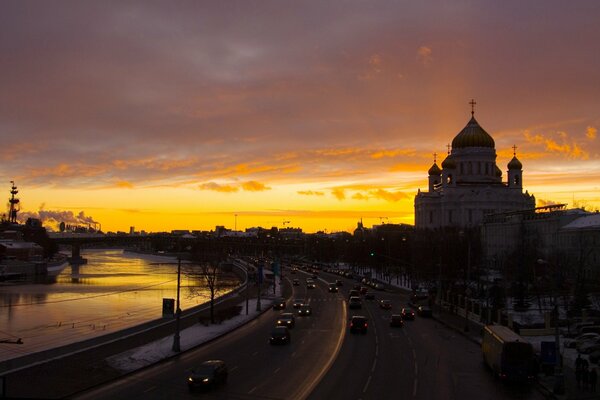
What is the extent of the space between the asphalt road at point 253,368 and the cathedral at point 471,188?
308ft

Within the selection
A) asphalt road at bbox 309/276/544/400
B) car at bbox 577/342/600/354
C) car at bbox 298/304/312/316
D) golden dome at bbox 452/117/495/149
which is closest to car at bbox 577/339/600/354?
car at bbox 577/342/600/354

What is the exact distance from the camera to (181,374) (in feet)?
96.1

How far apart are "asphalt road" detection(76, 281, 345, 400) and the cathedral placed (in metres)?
94.0

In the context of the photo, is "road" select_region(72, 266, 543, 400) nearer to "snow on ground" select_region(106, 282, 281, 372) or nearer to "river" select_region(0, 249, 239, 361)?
"snow on ground" select_region(106, 282, 281, 372)

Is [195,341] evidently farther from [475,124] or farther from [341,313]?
[475,124]

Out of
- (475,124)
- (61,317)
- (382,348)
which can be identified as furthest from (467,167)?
(382,348)

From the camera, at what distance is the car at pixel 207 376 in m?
25.0

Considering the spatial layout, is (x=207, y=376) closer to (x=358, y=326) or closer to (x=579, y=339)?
(x=358, y=326)

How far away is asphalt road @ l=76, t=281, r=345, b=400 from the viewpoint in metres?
24.9

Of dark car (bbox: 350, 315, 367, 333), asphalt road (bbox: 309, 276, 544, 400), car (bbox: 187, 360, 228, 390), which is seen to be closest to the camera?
car (bbox: 187, 360, 228, 390)

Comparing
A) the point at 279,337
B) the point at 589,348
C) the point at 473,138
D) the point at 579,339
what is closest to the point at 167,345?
the point at 279,337

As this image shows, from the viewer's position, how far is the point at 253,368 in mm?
30531

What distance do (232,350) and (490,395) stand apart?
16229mm

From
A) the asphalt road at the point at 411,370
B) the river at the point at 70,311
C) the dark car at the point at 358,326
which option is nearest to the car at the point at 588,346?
the asphalt road at the point at 411,370
